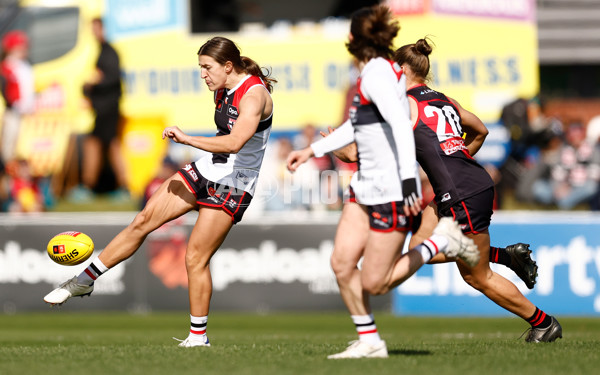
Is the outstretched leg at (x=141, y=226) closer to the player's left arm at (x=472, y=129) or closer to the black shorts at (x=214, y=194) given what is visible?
the black shorts at (x=214, y=194)

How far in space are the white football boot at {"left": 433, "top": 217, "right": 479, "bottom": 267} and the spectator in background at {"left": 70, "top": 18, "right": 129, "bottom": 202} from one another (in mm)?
12638

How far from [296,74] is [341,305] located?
263 inches

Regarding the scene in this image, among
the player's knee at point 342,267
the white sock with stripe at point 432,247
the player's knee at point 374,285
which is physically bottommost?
the player's knee at point 374,285

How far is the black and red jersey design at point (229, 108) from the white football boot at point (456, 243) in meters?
1.73

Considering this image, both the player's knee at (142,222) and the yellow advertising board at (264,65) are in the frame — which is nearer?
the player's knee at (142,222)

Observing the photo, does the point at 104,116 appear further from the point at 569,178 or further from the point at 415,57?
the point at 415,57

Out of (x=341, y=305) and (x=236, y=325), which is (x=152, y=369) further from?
(x=341, y=305)

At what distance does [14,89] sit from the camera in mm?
18672

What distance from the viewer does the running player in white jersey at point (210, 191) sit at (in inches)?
288

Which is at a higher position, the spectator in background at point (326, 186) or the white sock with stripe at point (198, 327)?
the white sock with stripe at point (198, 327)

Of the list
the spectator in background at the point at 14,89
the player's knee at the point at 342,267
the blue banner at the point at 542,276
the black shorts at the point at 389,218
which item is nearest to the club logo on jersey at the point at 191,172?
the player's knee at the point at 342,267

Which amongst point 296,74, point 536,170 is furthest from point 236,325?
point 296,74

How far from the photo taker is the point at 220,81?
288 inches

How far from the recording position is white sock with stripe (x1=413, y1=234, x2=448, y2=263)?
20.5ft
